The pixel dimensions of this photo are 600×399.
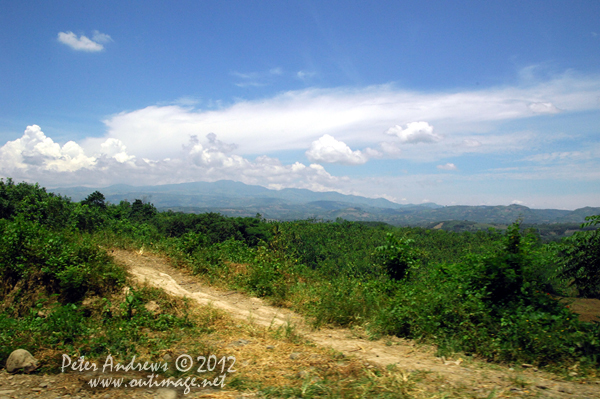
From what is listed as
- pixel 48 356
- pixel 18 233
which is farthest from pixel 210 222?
pixel 48 356

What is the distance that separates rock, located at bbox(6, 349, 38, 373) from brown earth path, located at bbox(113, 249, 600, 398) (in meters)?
2.89

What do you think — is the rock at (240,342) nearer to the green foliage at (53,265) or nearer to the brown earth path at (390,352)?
the brown earth path at (390,352)

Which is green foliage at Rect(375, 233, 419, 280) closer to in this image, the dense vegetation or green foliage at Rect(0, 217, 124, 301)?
the dense vegetation

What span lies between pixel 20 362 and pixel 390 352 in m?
4.60

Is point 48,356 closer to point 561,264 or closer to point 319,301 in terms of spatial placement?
point 319,301

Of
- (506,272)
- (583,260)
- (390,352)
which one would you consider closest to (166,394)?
(390,352)

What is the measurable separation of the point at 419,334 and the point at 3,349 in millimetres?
5547

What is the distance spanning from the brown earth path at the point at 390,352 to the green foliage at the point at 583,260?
2.78 metres

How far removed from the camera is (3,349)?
3.76 metres

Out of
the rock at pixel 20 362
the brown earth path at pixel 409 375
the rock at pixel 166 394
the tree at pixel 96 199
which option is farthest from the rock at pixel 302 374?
the tree at pixel 96 199

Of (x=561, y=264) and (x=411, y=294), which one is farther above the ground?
(x=561, y=264)

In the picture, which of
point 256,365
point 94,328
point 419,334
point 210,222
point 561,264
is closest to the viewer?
point 256,365

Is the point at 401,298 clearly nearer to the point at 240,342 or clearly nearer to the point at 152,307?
the point at 240,342

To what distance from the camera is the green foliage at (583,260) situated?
5676mm
